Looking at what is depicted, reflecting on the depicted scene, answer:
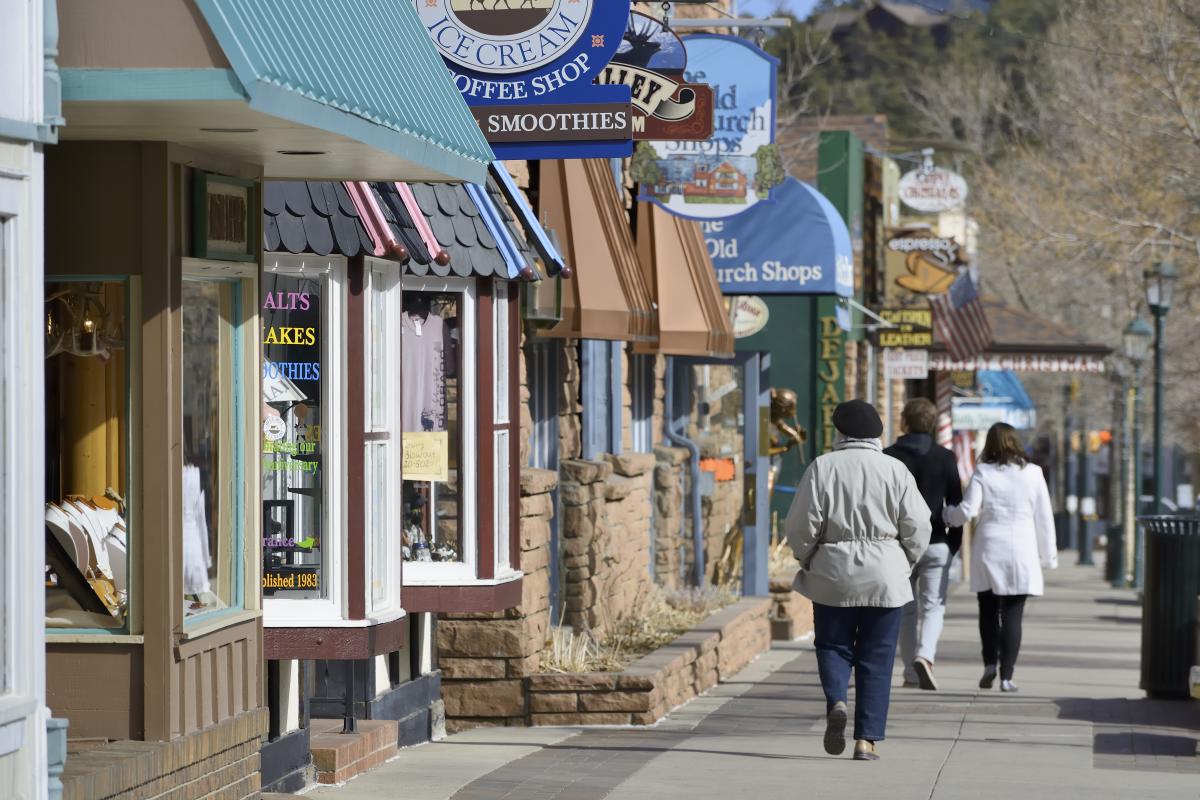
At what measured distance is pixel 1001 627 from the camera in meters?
13.3

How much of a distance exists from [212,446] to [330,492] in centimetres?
161

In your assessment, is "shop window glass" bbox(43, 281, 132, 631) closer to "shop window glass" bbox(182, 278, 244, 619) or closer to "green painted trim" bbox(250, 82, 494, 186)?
"shop window glass" bbox(182, 278, 244, 619)

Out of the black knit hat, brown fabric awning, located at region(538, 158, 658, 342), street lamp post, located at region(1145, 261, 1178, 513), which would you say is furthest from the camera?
street lamp post, located at region(1145, 261, 1178, 513)

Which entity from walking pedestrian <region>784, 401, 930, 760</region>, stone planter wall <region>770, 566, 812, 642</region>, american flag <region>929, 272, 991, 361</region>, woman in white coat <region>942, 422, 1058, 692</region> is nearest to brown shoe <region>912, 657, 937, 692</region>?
woman in white coat <region>942, 422, 1058, 692</region>

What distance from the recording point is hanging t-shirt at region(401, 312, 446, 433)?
1027 cm

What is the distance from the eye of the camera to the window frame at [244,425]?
7.15 metres

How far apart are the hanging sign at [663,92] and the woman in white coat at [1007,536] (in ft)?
10.9

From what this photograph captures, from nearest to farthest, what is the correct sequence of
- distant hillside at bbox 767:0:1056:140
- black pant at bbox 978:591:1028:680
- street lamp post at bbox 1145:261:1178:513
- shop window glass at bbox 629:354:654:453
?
black pant at bbox 978:591:1028:680 → shop window glass at bbox 629:354:654:453 → street lamp post at bbox 1145:261:1178:513 → distant hillside at bbox 767:0:1056:140

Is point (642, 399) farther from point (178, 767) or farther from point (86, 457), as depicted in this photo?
point (178, 767)

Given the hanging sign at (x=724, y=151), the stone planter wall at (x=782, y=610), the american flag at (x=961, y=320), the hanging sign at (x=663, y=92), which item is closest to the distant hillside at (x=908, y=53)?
the american flag at (x=961, y=320)

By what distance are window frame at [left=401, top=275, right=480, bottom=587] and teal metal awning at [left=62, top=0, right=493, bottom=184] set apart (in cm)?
240

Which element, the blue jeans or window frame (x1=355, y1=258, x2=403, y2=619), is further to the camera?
the blue jeans

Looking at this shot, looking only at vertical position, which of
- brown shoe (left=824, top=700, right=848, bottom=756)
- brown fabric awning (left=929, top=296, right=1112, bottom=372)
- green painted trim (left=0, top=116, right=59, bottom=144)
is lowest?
brown shoe (left=824, top=700, right=848, bottom=756)

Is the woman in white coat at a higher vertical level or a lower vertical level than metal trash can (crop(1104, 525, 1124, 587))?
higher
